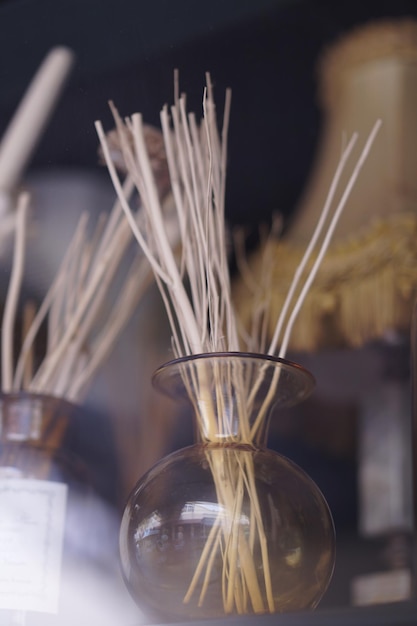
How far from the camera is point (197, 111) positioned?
65cm

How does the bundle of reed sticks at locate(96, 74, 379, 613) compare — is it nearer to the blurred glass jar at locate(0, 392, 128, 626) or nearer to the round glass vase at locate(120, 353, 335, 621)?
the round glass vase at locate(120, 353, 335, 621)

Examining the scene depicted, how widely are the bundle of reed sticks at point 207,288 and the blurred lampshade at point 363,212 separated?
365 mm

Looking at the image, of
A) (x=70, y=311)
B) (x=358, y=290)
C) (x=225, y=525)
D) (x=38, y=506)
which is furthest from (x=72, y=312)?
(x=358, y=290)

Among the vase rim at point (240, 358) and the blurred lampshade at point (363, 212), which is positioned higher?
the blurred lampshade at point (363, 212)

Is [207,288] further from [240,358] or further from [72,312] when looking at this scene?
[72,312]

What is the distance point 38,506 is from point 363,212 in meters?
0.72

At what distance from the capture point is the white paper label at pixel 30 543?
610 millimetres

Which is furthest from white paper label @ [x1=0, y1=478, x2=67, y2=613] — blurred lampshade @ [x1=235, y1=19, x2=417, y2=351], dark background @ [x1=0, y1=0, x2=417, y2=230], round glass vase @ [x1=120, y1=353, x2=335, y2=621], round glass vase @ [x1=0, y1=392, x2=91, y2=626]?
blurred lampshade @ [x1=235, y1=19, x2=417, y2=351]

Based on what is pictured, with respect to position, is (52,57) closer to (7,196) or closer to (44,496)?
(7,196)

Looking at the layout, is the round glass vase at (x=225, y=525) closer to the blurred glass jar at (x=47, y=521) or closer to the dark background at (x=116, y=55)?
the blurred glass jar at (x=47, y=521)

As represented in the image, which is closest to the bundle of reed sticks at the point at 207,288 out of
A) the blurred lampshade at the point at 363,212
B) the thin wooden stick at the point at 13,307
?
the thin wooden stick at the point at 13,307

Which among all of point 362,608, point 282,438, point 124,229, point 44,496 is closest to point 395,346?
point 282,438

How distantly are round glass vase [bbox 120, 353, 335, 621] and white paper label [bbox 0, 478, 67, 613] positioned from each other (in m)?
0.11

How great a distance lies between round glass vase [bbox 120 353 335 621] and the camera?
1.64ft
